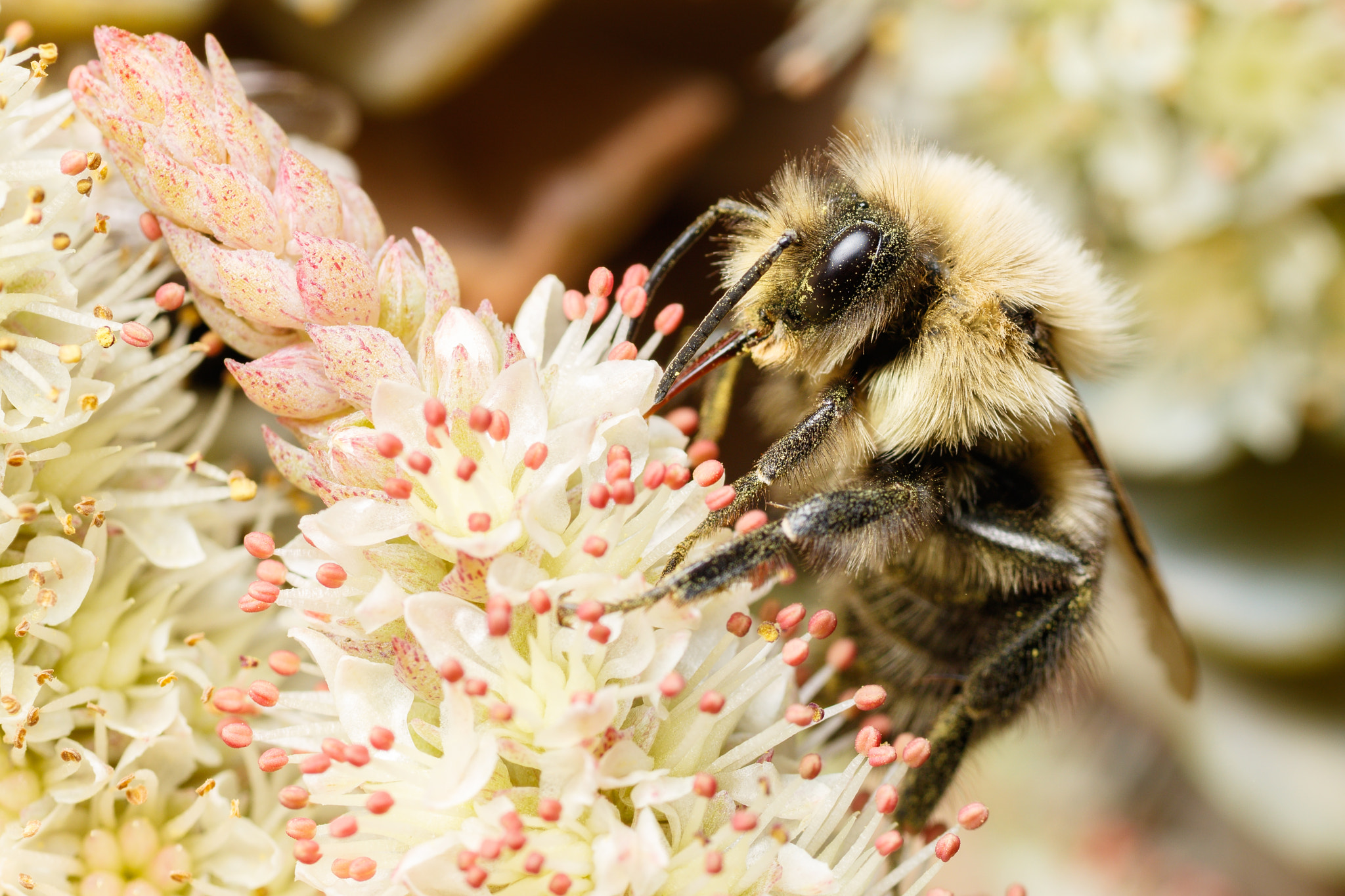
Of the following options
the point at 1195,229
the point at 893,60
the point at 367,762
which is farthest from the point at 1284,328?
the point at 367,762

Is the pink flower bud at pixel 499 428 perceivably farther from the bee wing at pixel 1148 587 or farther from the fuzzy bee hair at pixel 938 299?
the bee wing at pixel 1148 587

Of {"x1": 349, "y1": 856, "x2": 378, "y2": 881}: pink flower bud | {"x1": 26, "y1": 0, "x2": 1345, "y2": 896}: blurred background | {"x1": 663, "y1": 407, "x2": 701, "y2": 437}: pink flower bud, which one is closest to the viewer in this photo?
{"x1": 349, "y1": 856, "x2": 378, "y2": 881}: pink flower bud

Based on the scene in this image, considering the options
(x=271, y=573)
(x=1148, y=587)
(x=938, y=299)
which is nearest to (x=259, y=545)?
(x=271, y=573)

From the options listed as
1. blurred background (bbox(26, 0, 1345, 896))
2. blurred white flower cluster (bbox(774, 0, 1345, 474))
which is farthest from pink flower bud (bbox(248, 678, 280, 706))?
blurred white flower cluster (bbox(774, 0, 1345, 474))

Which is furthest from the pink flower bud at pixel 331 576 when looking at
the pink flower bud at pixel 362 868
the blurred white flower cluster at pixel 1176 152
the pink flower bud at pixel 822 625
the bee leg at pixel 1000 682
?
the blurred white flower cluster at pixel 1176 152

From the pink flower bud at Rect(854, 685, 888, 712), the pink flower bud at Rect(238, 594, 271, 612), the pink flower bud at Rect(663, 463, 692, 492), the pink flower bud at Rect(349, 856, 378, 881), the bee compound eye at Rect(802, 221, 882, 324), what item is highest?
the bee compound eye at Rect(802, 221, 882, 324)

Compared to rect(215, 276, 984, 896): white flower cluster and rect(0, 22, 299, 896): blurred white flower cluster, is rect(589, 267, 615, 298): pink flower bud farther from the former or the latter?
rect(0, 22, 299, 896): blurred white flower cluster

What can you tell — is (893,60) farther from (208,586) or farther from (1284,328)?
(208,586)
